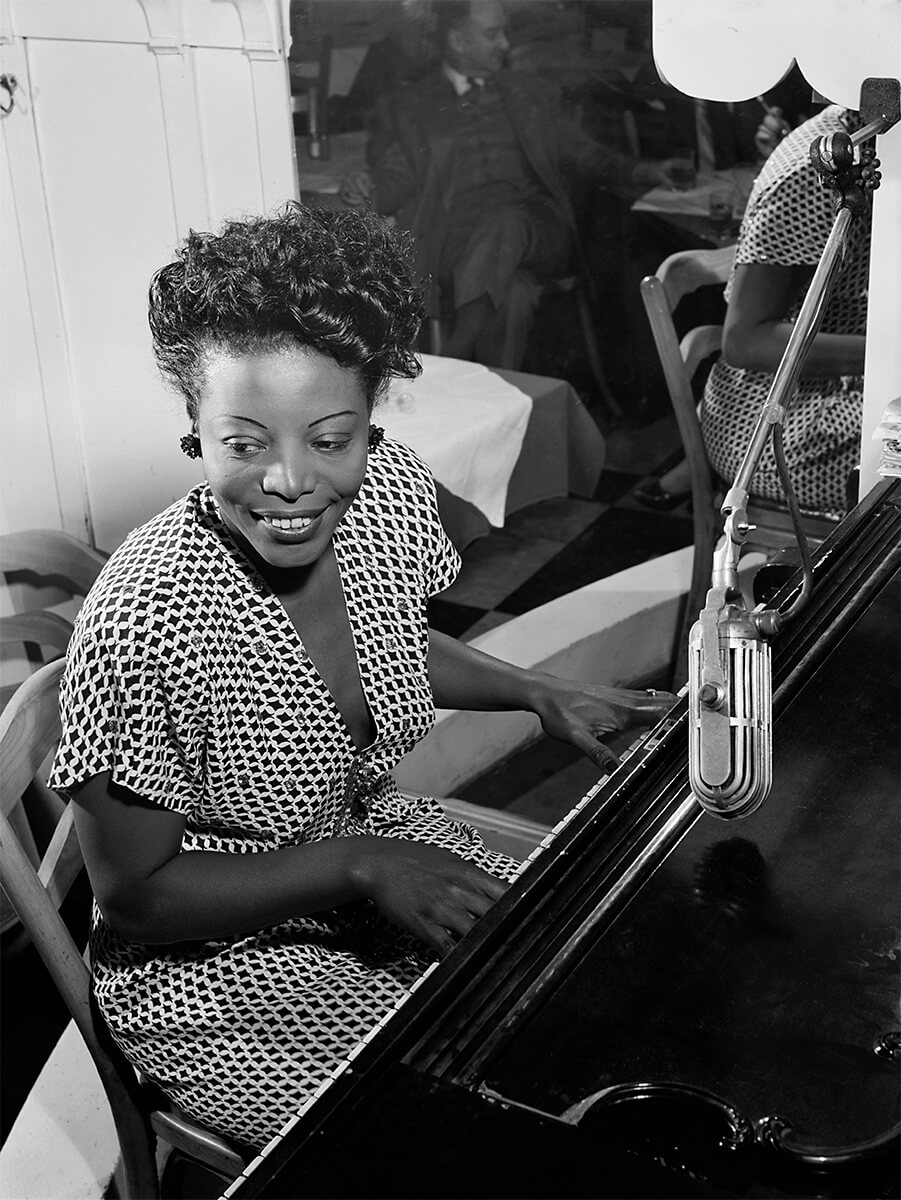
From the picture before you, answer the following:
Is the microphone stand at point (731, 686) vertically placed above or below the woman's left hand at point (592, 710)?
above

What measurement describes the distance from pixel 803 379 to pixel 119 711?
5.94 ft

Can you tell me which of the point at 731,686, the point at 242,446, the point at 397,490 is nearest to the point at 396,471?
the point at 397,490

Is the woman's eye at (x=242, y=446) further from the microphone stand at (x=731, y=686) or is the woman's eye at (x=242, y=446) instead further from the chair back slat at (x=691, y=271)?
the chair back slat at (x=691, y=271)

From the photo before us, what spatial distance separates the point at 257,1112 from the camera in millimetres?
1384

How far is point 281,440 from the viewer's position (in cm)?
127

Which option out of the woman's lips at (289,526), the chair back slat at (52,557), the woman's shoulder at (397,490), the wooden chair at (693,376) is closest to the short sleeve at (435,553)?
the woman's shoulder at (397,490)

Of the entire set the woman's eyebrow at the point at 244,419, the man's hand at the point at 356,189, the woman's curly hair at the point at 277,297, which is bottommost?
the woman's eyebrow at the point at 244,419

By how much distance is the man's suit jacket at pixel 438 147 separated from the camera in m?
1.70

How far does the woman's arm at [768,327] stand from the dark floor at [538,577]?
0.79ft

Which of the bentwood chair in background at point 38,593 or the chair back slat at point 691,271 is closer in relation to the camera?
the bentwood chair in background at point 38,593

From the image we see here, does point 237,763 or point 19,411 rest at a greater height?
point 19,411

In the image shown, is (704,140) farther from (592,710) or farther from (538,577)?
(592,710)

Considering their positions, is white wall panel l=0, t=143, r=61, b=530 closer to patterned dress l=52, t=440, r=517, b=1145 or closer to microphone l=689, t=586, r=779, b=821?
patterned dress l=52, t=440, r=517, b=1145

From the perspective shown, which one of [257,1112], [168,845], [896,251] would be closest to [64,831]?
[168,845]
